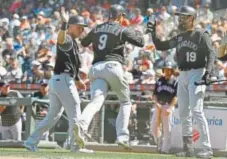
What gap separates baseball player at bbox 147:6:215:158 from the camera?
13.4 metres

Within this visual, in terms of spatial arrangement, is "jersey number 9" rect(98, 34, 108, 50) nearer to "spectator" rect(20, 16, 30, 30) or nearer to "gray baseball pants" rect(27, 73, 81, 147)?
"gray baseball pants" rect(27, 73, 81, 147)

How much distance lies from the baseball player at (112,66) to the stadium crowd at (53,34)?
4555 mm

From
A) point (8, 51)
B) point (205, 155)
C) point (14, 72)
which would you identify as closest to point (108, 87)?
point (205, 155)

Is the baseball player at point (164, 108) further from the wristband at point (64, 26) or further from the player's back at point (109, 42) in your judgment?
the wristband at point (64, 26)

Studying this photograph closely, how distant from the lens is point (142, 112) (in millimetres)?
18031

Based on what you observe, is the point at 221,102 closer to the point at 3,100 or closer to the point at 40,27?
the point at 3,100

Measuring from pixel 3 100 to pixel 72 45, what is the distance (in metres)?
4.81

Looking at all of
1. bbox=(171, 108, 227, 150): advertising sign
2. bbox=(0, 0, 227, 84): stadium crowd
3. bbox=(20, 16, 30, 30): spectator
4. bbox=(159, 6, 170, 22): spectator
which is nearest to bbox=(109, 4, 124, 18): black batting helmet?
bbox=(171, 108, 227, 150): advertising sign

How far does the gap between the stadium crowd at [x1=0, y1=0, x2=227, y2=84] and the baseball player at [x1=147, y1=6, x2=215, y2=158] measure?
167 inches

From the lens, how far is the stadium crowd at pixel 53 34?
21.5 metres

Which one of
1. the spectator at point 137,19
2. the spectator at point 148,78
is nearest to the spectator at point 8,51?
the spectator at point 137,19

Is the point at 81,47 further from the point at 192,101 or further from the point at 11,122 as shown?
the point at 192,101

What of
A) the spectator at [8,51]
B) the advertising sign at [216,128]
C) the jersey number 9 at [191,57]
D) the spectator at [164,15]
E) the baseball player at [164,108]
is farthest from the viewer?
the spectator at [164,15]

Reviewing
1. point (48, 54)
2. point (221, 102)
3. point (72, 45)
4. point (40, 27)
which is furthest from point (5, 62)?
point (72, 45)
